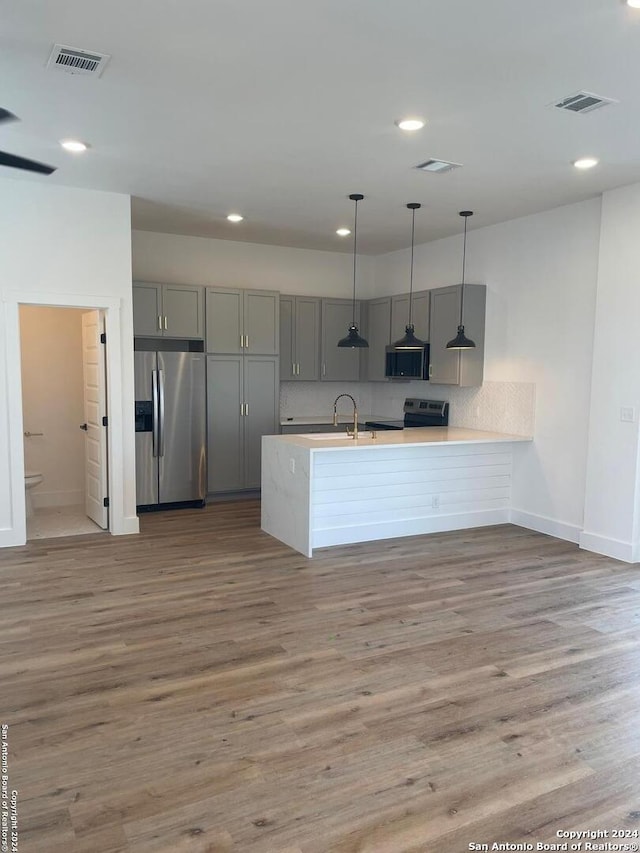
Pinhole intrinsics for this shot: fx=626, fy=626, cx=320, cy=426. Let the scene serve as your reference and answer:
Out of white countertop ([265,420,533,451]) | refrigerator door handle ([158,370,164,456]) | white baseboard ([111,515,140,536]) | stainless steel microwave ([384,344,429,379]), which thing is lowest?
white baseboard ([111,515,140,536])

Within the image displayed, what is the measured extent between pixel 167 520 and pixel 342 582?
249 centimetres

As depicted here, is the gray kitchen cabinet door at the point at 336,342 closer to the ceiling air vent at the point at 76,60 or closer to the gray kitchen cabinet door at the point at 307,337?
the gray kitchen cabinet door at the point at 307,337

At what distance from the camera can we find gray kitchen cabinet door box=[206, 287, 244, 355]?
691cm

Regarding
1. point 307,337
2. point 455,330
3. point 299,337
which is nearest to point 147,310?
point 299,337

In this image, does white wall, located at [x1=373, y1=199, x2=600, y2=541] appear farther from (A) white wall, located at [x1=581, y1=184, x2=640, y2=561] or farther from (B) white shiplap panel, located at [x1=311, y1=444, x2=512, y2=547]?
(B) white shiplap panel, located at [x1=311, y1=444, x2=512, y2=547]

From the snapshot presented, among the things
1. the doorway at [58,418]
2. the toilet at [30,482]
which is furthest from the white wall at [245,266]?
the toilet at [30,482]

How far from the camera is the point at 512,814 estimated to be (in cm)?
217

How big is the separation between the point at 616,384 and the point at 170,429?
4.28 m

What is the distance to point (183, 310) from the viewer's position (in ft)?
22.2

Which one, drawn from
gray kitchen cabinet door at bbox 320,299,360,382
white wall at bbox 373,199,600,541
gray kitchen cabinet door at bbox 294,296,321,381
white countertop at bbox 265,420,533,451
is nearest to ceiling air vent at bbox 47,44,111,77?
white countertop at bbox 265,420,533,451

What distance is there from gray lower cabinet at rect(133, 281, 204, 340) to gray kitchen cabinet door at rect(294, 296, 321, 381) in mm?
1319

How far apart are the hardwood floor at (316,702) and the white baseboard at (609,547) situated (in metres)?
0.26

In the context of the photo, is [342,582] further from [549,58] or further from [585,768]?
[549,58]

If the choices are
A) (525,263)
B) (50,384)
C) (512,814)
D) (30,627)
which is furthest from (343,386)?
(512,814)
